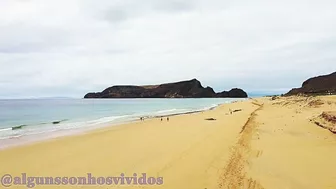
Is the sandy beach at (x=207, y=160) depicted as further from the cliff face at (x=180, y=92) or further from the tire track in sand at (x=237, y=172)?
the cliff face at (x=180, y=92)

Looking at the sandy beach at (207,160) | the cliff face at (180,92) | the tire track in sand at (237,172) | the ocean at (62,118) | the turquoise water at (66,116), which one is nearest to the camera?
the tire track in sand at (237,172)

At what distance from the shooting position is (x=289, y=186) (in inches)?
220

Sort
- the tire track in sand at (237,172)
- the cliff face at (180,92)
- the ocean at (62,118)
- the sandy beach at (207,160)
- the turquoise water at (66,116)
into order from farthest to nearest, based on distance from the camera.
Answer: the cliff face at (180,92)
the turquoise water at (66,116)
the ocean at (62,118)
the sandy beach at (207,160)
the tire track in sand at (237,172)

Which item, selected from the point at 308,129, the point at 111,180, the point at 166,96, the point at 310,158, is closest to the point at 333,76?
the point at 308,129

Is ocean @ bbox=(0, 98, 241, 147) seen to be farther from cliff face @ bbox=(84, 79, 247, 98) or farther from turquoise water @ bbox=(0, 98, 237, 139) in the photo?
cliff face @ bbox=(84, 79, 247, 98)

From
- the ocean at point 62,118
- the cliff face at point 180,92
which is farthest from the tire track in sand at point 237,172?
the cliff face at point 180,92

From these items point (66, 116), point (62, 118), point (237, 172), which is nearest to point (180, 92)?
point (66, 116)

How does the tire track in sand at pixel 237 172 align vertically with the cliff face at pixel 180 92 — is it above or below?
below

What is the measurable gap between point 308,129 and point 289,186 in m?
6.78

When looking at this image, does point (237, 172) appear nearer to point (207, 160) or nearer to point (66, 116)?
point (207, 160)

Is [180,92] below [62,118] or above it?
above

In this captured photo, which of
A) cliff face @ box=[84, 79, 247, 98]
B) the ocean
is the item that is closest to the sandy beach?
the ocean

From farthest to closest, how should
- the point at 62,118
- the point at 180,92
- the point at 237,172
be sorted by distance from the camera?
the point at 180,92 → the point at 62,118 → the point at 237,172

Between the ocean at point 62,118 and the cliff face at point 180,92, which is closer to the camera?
the ocean at point 62,118
